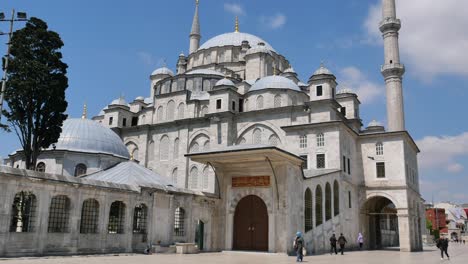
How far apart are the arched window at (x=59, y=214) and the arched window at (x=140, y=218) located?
2.94 m

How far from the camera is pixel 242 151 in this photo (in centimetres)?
1619

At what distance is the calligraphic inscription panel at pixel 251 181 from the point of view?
17.5 meters

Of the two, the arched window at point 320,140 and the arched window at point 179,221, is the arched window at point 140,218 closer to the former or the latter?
the arched window at point 179,221

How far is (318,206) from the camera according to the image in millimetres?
19859

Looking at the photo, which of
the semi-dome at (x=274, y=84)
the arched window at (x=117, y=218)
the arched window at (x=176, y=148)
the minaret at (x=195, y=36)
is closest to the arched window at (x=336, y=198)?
the semi-dome at (x=274, y=84)

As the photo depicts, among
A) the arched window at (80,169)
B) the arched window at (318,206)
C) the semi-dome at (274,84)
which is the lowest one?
the arched window at (318,206)

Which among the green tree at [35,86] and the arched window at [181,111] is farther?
the arched window at [181,111]

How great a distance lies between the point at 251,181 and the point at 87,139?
12.5m

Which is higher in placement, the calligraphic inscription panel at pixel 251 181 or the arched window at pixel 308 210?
the calligraphic inscription panel at pixel 251 181

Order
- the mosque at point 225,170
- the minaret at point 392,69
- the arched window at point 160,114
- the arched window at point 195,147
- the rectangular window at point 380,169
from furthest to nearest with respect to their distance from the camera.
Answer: the arched window at point 160,114
the arched window at point 195,147
the minaret at point 392,69
the rectangular window at point 380,169
the mosque at point 225,170

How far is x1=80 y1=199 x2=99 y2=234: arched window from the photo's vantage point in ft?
48.3

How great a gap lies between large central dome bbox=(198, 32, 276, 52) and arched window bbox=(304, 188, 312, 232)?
2376 centimetres

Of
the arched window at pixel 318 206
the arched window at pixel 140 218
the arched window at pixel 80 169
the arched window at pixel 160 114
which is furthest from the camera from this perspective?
the arched window at pixel 160 114

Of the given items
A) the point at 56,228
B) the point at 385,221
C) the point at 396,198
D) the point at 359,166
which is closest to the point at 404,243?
the point at 396,198
